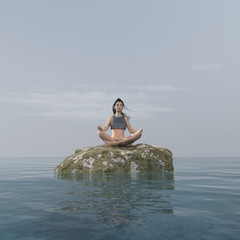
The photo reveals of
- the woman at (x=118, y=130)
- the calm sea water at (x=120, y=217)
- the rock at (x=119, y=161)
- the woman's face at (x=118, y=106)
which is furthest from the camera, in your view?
the woman's face at (x=118, y=106)

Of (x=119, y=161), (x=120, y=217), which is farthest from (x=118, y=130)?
(x=120, y=217)

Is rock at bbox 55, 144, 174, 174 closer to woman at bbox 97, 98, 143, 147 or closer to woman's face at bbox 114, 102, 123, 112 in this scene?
woman at bbox 97, 98, 143, 147

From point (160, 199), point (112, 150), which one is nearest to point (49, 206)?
point (160, 199)

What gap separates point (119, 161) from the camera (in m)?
10.5

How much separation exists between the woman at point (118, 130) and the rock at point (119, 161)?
15.9 inches

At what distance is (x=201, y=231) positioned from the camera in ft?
9.55

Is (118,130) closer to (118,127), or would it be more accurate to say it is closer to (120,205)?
(118,127)

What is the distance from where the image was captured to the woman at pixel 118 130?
1179 cm

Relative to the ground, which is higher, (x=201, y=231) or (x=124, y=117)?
(x=124, y=117)

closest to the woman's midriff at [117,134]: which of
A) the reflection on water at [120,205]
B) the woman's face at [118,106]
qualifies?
the woman's face at [118,106]

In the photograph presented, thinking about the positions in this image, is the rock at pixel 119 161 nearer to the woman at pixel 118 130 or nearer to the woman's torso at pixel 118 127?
the woman at pixel 118 130

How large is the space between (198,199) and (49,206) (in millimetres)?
3012

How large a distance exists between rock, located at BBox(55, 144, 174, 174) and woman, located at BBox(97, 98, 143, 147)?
15.9 inches

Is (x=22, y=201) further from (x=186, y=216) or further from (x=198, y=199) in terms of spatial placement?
(x=198, y=199)
